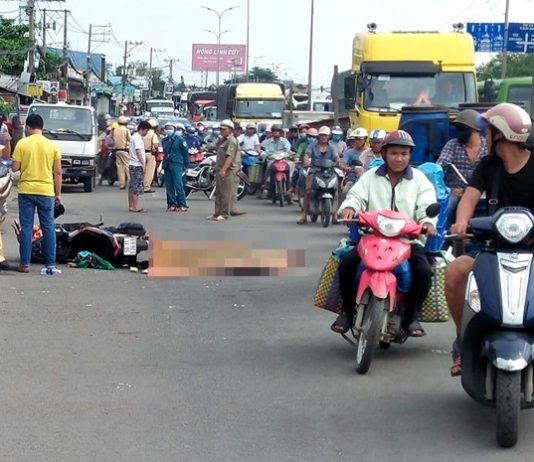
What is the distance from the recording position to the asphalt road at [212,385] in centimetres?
643

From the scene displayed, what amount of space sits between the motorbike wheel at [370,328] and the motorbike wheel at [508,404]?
5.58ft

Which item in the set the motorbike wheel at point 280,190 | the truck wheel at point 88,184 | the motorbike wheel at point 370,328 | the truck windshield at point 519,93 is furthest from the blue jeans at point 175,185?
the motorbike wheel at point 370,328

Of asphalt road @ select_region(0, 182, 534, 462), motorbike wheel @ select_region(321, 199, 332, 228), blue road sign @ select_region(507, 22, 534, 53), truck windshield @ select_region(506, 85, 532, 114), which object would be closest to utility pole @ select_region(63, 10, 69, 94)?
blue road sign @ select_region(507, 22, 534, 53)

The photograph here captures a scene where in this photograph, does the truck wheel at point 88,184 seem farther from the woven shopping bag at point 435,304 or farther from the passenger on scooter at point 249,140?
the woven shopping bag at point 435,304

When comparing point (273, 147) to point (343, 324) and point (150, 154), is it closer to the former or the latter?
point (150, 154)

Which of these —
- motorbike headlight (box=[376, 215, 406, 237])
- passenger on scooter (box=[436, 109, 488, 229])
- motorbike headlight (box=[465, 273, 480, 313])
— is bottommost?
motorbike headlight (box=[465, 273, 480, 313])

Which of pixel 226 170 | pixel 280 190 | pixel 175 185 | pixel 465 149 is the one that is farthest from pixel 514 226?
pixel 280 190

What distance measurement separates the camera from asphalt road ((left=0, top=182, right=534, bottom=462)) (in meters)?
6.43

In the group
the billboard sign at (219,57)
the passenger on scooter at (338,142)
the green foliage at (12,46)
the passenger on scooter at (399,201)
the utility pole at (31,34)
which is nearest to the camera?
the passenger on scooter at (399,201)

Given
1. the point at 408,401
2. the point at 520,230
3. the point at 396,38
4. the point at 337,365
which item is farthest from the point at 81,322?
the point at 396,38

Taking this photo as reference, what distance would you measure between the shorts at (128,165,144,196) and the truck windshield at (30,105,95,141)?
6.23m

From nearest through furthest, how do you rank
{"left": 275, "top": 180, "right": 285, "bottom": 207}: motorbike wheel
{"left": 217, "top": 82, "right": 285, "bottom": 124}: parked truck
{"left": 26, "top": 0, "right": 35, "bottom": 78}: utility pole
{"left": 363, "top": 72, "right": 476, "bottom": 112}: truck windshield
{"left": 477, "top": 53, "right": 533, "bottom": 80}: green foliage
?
{"left": 363, "top": 72, "right": 476, "bottom": 112}: truck windshield, {"left": 275, "top": 180, "right": 285, "bottom": 207}: motorbike wheel, {"left": 217, "top": 82, "right": 285, "bottom": 124}: parked truck, {"left": 26, "top": 0, "right": 35, "bottom": 78}: utility pole, {"left": 477, "top": 53, "right": 533, "bottom": 80}: green foliage

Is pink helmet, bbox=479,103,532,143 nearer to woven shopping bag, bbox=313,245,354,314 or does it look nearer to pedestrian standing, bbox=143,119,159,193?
woven shopping bag, bbox=313,245,354,314

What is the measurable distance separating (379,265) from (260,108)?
3324 cm
